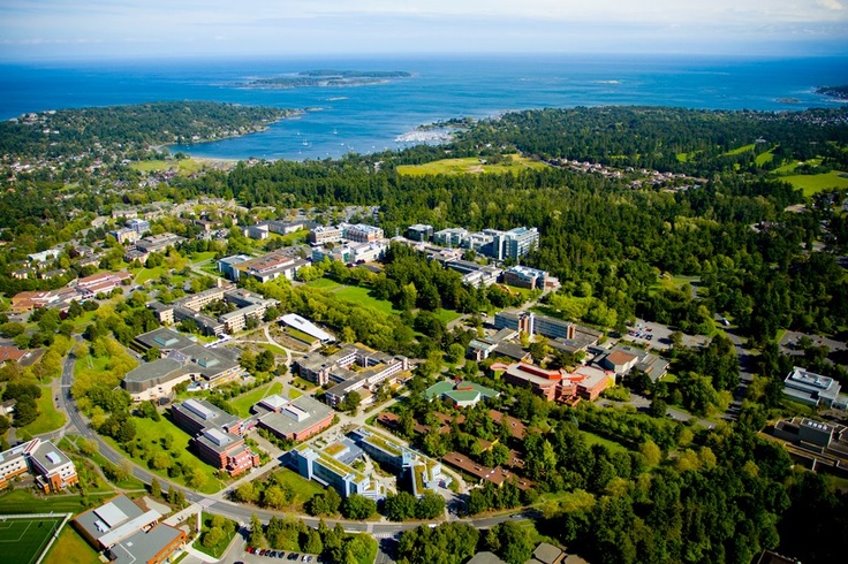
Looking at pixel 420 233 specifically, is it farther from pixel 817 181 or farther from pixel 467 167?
pixel 817 181

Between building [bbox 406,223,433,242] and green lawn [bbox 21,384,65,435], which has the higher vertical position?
building [bbox 406,223,433,242]

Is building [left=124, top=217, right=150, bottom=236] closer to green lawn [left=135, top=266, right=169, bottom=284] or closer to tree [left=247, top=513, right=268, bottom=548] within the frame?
green lawn [left=135, top=266, right=169, bottom=284]

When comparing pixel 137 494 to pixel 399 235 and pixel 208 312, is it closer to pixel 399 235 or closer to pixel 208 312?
pixel 208 312

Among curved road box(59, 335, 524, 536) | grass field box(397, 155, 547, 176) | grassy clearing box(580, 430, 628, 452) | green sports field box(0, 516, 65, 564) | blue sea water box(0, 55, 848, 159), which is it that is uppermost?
blue sea water box(0, 55, 848, 159)

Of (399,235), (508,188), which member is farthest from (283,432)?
(508,188)

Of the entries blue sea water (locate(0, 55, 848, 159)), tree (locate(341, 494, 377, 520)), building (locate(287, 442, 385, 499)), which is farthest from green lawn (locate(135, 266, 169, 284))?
blue sea water (locate(0, 55, 848, 159))
